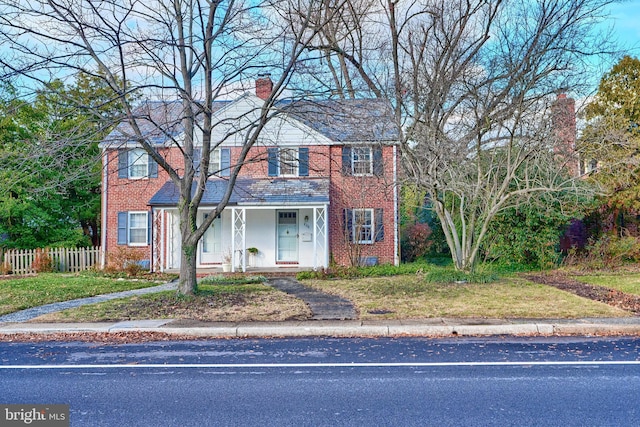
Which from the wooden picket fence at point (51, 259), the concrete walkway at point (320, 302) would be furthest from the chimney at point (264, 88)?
the wooden picket fence at point (51, 259)

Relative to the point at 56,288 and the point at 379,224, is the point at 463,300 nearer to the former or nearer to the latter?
the point at 379,224

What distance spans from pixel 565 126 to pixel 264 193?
1098cm

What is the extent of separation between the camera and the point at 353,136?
1634 centimetres

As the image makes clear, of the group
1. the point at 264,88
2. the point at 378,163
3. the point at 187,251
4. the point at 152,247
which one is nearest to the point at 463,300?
the point at 187,251

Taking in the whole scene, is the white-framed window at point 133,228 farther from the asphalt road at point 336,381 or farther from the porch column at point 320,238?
the asphalt road at point 336,381

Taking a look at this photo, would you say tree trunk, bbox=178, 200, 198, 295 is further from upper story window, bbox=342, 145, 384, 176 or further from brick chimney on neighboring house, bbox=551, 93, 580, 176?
brick chimney on neighboring house, bbox=551, 93, 580, 176

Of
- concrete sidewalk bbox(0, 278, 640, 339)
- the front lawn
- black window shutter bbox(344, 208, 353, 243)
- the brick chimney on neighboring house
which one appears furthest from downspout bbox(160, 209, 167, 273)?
the brick chimney on neighboring house

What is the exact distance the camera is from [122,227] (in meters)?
21.5

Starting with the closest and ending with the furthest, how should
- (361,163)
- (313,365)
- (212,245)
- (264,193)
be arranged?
(313,365)
(264,193)
(361,163)
(212,245)

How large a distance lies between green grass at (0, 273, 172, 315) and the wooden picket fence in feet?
7.24

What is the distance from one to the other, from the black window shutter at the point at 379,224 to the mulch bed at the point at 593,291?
5.93 meters

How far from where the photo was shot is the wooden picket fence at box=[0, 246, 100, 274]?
20.3 meters

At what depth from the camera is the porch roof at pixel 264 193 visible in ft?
63.7

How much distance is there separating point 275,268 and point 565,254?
12.6m
